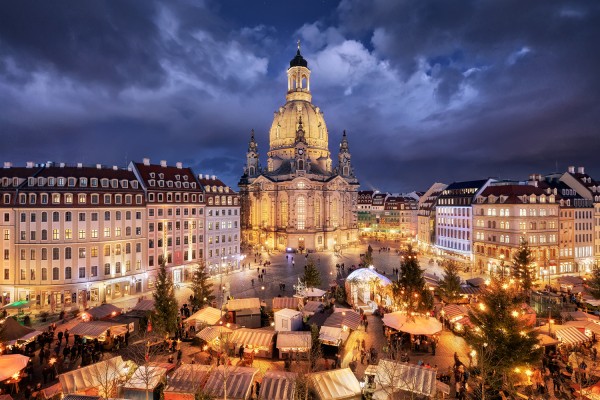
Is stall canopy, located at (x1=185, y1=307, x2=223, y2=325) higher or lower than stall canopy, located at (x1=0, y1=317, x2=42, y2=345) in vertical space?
lower

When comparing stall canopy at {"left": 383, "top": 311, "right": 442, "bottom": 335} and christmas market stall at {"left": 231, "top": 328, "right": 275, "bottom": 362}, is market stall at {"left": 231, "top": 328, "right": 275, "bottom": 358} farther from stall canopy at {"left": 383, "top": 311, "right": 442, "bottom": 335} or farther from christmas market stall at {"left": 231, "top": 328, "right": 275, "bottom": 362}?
stall canopy at {"left": 383, "top": 311, "right": 442, "bottom": 335}

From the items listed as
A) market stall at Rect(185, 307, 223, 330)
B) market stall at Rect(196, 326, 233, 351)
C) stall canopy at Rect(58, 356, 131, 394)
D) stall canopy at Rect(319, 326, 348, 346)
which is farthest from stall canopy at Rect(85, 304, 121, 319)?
stall canopy at Rect(319, 326, 348, 346)

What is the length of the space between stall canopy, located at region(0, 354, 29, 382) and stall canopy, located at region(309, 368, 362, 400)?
17.9 metres

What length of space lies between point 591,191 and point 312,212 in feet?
194

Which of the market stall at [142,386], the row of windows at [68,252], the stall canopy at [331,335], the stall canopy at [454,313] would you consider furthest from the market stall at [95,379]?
the stall canopy at [454,313]

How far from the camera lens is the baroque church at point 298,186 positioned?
94.5 m

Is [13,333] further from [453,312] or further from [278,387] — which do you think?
[453,312]

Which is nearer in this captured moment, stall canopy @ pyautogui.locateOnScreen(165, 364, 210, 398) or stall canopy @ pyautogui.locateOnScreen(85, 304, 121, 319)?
stall canopy @ pyautogui.locateOnScreen(165, 364, 210, 398)

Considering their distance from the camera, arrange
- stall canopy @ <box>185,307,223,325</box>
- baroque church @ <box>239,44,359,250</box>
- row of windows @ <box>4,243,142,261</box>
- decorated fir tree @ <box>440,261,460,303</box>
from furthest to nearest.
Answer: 1. baroque church @ <box>239,44,359,250</box>
2. row of windows @ <box>4,243,142,261</box>
3. decorated fir tree @ <box>440,261,460,303</box>
4. stall canopy @ <box>185,307,223,325</box>

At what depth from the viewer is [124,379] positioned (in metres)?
21.1

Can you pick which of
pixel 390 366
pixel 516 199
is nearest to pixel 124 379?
pixel 390 366

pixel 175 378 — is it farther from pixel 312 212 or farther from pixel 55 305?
pixel 312 212

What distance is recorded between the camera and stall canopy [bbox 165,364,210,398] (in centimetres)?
1970

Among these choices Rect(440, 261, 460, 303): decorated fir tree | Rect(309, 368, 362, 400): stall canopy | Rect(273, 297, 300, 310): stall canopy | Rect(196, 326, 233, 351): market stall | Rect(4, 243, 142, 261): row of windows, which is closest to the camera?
Rect(309, 368, 362, 400): stall canopy
